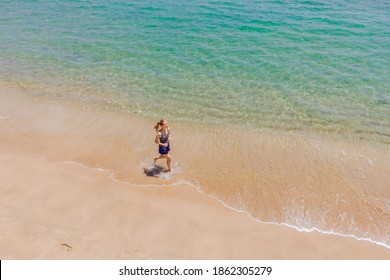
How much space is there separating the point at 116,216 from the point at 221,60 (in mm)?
11968

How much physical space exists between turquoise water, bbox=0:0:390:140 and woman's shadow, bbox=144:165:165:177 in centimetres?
327

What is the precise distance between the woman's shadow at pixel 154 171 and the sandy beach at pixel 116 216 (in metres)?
0.20

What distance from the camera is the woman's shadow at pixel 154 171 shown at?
33.4 ft

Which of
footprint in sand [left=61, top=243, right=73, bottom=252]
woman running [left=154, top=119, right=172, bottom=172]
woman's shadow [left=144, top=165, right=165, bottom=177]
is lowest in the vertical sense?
footprint in sand [left=61, top=243, right=73, bottom=252]

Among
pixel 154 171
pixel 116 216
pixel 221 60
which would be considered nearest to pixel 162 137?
pixel 154 171

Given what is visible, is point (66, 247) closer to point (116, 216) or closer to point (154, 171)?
point (116, 216)

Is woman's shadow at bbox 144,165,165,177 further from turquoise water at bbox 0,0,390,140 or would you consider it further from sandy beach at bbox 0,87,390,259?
turquoise water at bbox 0,0,390,140

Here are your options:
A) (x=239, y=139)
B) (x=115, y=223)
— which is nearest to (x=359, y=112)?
(x=239, y=139)

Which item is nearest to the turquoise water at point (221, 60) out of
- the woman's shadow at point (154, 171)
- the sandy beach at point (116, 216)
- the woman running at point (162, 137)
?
the woman's shadow at point (154, 171)

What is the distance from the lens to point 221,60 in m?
17.8

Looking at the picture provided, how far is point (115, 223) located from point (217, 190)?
322 centimetres

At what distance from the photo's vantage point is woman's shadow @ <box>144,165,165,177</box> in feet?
33.4

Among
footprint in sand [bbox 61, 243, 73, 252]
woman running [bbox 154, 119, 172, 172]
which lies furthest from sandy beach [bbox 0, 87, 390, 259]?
woman running [bbox 154, 119, 172, 172]

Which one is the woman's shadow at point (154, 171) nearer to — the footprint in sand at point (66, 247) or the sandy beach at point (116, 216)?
the sandy beach at point (116, 216)
